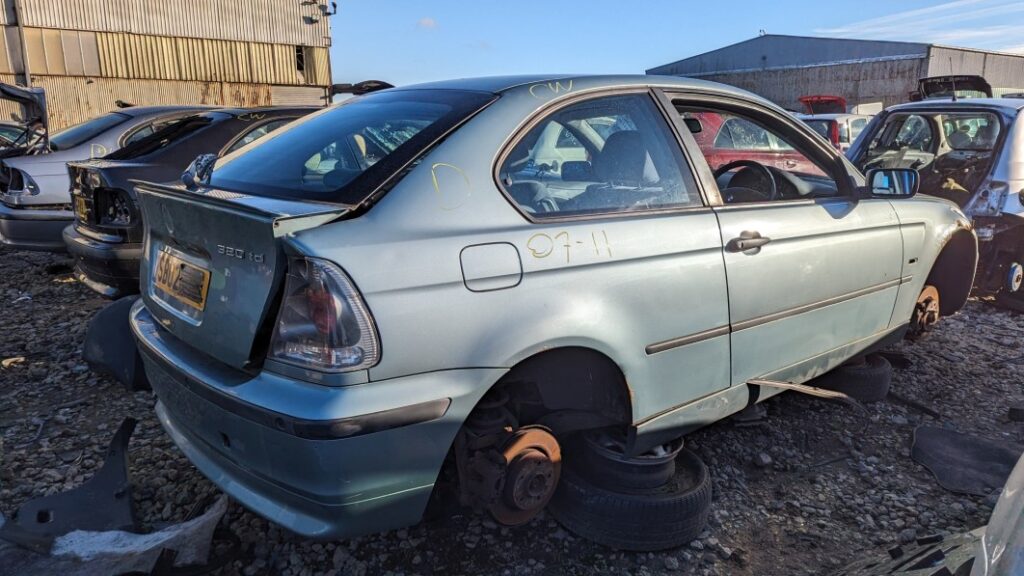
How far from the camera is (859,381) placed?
147 inches

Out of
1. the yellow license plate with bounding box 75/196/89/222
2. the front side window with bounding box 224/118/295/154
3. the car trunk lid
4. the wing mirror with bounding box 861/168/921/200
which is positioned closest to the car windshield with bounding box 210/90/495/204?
the car trunk lid

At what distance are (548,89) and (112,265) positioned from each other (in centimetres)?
325

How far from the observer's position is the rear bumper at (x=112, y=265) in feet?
14.1

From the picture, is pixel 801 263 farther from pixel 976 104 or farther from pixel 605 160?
pixel 976 104

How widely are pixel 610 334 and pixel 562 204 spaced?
0.47 m

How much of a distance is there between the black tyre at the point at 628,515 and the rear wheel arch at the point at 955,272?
8.70 feet

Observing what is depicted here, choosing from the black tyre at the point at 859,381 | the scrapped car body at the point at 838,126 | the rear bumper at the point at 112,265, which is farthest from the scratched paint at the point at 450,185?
the scrapped car body at the point at 838,126

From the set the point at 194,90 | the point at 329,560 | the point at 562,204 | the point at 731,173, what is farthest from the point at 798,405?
the point at 194,90

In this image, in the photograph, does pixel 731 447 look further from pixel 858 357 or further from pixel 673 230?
pixel 673 230

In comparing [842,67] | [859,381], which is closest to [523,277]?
[859,381]

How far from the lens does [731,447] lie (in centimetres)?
331

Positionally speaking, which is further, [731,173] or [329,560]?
[731,173]

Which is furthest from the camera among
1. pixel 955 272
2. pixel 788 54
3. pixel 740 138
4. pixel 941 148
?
pixel 788 54

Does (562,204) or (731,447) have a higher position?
(562,204)
